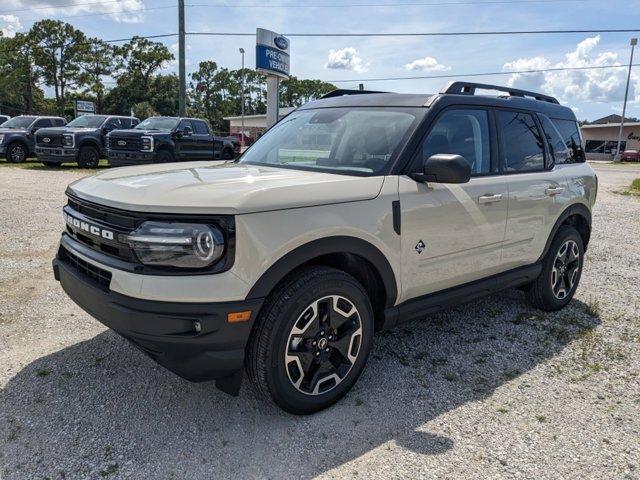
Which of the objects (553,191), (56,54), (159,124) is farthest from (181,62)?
(56,54)

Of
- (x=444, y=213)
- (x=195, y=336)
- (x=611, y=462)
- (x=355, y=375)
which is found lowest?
(x=611, y=462)

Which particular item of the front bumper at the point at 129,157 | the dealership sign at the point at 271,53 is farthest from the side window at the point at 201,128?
the dealership sign at the point at 271,53

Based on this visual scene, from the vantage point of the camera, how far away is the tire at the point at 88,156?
54.3 ft

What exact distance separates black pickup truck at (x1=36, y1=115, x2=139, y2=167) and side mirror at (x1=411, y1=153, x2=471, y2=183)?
15761mm

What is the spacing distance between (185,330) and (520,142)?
3.06m

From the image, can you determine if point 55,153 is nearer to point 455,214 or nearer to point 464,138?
Result: point 464,138

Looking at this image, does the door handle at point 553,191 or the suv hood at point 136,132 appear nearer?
the door handle at point 553,191

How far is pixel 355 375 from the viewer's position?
10.1 ft

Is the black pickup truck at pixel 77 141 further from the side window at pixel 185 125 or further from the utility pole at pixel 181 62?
the utility pole at pixel 181 62

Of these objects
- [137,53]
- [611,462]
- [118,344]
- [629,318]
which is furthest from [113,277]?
[137,53]

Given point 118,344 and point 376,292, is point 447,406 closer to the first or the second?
point 376,292

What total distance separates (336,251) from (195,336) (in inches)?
34.4

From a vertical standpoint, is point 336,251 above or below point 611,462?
above

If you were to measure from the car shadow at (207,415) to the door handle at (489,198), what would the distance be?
1.16 m
